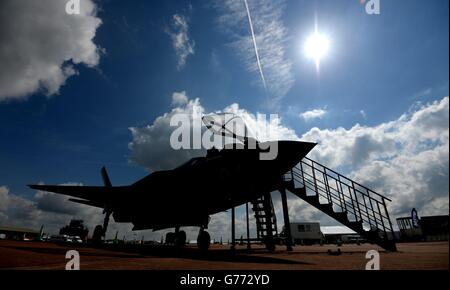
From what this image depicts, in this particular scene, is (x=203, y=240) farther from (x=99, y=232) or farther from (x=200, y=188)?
(x=99, y=232)

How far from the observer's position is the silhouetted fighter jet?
835 cm

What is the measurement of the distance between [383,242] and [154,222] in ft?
41.7

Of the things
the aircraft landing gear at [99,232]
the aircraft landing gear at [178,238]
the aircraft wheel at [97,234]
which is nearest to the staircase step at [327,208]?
the aircraft landing gear at [178,238]

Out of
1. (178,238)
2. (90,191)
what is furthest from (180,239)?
(90,191)

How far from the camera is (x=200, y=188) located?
32.1 ft

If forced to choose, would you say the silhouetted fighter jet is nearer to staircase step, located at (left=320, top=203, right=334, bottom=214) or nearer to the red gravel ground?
the red gravel ground

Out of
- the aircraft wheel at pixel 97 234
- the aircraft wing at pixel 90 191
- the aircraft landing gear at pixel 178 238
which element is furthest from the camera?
the aircraft wheel at pixel 97 234

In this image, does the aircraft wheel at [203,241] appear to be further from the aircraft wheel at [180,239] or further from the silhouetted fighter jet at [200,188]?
the aircraft wheel at [180,239]

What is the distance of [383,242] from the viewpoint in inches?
487

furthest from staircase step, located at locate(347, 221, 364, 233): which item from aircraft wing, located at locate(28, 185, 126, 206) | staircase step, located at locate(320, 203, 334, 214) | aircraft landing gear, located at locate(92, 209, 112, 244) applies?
aircraft landing gear, located at locate(92, 209, 112, 244)

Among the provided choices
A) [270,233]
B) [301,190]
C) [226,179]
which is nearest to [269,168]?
[226,179]

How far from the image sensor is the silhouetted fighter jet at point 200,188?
329 inches
